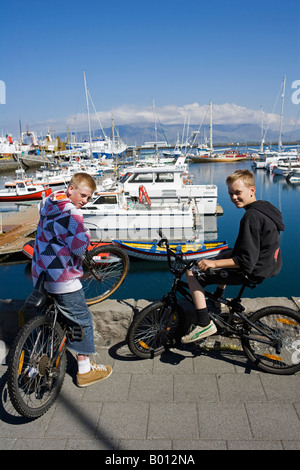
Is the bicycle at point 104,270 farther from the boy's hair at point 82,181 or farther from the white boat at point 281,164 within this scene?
the white boat at point 281,164

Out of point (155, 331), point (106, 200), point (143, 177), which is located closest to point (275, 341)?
point (155, 331)

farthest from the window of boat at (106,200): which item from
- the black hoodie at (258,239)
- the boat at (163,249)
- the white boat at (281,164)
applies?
the white boat at (281,164)

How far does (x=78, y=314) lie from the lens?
2.76 meters

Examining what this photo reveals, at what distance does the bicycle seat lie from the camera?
2360 mm

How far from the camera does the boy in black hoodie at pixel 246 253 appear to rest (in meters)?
2.54

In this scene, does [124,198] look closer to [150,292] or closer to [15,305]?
[150,292]

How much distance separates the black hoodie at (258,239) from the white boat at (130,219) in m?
11.9

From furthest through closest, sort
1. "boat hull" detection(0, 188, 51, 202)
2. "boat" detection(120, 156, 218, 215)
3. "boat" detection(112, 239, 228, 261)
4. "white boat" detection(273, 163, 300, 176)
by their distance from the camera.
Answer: "white boat" detection(273, 163, 300, 176) → "boat hull" detection(0, 188, 51, 202) → "boat" detection(120, 156, 218, 215) → "boat" detection(112, 239, 228, 261)

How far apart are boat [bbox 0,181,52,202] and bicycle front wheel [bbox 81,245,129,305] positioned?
27.4m

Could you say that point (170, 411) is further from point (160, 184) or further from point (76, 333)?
point (160, 184)

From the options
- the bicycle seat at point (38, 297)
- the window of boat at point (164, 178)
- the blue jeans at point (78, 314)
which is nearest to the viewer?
the bicycle seat at point (38, 297)

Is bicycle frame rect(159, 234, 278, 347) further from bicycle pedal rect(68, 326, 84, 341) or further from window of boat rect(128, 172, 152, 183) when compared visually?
window of boat rect(128, 172, 152, 183)

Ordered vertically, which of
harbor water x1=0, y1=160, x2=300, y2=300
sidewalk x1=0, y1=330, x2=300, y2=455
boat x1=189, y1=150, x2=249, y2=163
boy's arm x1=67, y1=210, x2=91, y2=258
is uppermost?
boat x1=189, y1=150, x2=249, y2=163

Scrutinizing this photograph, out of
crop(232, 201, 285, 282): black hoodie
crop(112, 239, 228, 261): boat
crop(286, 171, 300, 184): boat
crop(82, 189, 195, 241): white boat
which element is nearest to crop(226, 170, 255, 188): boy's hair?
crop(232, 201, 285, 282): black hoodie
